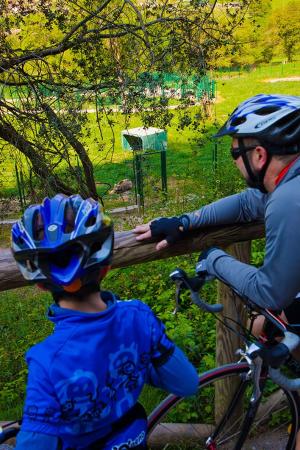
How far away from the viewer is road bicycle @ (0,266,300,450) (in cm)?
195

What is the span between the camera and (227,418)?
247 cm

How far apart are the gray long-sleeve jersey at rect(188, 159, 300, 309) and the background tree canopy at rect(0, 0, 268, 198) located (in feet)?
16.4

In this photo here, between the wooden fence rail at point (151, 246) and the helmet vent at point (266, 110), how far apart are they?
0.61 meters

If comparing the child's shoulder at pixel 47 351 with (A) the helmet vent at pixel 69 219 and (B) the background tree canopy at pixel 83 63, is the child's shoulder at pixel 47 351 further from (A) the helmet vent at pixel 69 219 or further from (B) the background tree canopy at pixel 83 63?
(B) the background tree canopy at pixel 83 63

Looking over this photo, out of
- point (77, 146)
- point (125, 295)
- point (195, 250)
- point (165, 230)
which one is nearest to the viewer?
point (165, 230)

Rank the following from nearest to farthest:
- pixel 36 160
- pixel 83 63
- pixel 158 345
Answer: pixel 158 345 → pixel 36 160 → pixel 83 63

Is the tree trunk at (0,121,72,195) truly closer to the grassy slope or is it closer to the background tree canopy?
the background tree canopy

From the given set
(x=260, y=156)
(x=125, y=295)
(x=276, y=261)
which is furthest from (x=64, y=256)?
(x=125, y=295)

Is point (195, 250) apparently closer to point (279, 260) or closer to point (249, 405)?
point (279, 260)

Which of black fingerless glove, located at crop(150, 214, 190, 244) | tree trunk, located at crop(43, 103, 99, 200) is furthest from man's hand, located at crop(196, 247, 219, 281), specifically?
tree trunk, located at crop(43, 103, 99, 200)

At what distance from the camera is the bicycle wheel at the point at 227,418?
2293mm

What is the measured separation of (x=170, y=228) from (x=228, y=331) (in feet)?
2.44

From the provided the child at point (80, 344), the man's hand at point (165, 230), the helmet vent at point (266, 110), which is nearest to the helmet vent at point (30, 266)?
the child at point (80, 344)

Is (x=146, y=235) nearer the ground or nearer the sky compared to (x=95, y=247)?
nearer the ground
